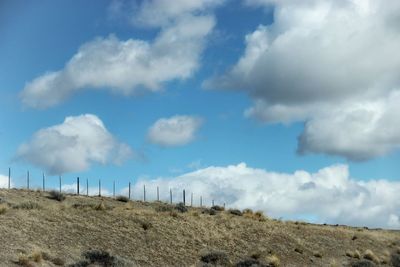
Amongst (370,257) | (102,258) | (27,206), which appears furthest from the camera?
(370,257)

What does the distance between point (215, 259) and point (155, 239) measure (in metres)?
4.61

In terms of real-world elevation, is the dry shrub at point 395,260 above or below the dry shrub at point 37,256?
below

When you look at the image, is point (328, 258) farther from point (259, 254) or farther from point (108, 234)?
point (108, 234)

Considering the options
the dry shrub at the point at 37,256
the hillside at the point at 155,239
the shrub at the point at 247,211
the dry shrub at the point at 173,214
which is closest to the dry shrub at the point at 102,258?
the hillside at the point at 155,239

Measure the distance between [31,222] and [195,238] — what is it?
1317 cm

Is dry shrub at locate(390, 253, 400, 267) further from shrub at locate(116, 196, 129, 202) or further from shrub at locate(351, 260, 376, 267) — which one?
shrub at locate(116, 196, 129, 202)

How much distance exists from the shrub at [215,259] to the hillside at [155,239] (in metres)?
0.07

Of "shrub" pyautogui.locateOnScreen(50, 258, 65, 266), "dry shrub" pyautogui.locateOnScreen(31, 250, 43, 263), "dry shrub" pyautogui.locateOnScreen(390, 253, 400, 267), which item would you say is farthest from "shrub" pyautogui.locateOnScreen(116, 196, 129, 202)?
"dry shrub" pyautogui.locateOnScreen(31, 250, 43, 263)

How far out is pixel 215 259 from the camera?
4534cm

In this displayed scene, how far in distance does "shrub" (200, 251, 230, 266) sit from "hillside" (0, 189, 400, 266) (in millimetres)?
69

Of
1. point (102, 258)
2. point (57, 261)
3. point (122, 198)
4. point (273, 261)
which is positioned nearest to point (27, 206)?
point (102, 258)

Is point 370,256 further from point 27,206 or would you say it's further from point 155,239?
point 27,206

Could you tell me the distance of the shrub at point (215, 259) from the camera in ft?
148

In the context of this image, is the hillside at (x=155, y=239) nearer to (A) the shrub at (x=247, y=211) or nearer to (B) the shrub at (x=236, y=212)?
(B) the shrub at (x=236, y=212)
